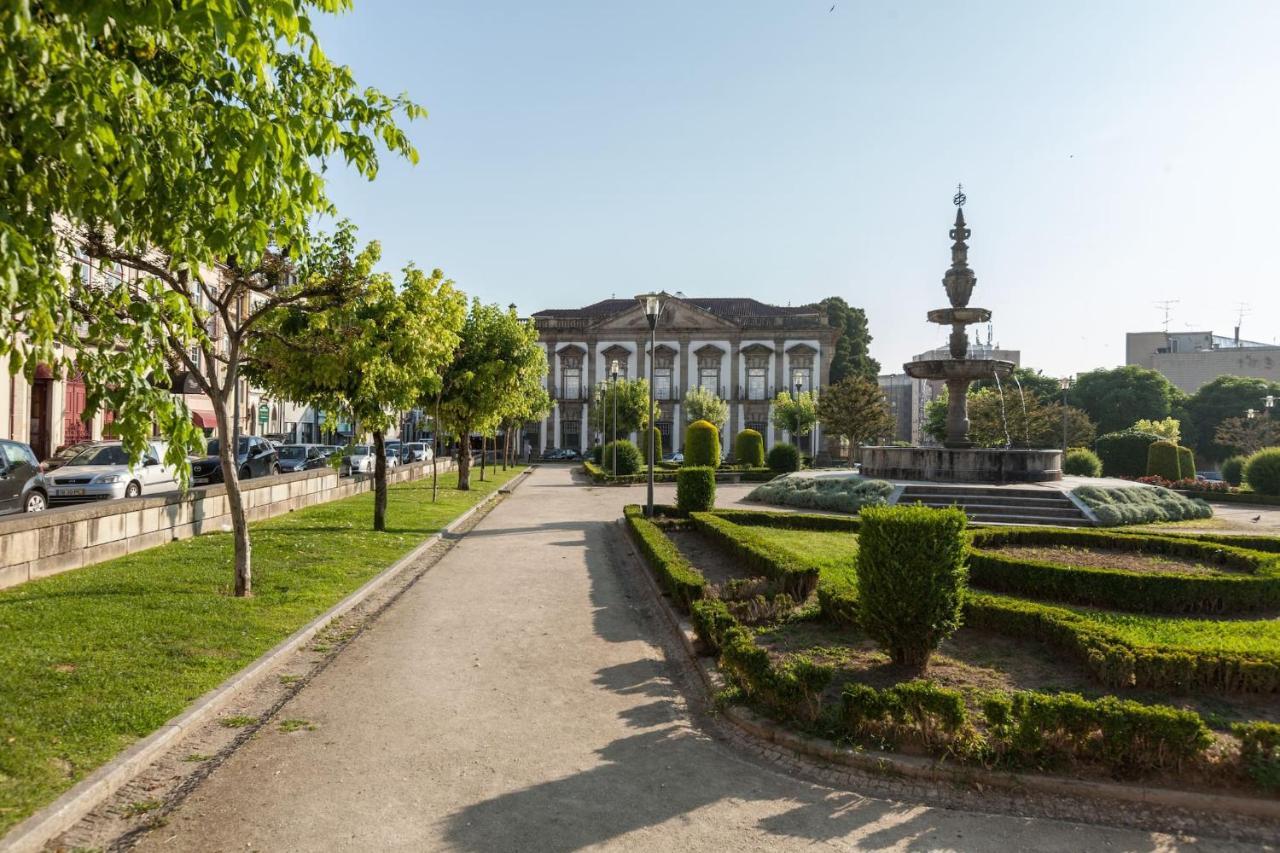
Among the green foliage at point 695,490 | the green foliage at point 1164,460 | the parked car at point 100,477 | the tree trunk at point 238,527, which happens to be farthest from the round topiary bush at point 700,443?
the tree trunk at point 238,527

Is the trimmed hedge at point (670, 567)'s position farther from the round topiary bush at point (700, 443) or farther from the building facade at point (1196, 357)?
the building facade at point (1196, 357)

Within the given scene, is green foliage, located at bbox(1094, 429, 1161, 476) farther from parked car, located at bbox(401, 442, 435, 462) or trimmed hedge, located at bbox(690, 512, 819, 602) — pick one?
parked car, located at bbox(401, 442, 435, 462)

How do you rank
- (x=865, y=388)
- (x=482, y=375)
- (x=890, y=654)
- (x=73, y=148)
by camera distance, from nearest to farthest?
(x=73, y=148)
(x=890, y=654)
(x=482, y=375)
(x=865, y=388)

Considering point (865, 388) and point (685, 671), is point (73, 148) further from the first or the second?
point (865, 388)

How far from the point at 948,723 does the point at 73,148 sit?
→ 18.3 feet

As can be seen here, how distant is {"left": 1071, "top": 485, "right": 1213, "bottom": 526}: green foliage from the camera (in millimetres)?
18469

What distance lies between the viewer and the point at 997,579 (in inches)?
399

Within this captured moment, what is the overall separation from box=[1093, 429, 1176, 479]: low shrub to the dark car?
36.7m

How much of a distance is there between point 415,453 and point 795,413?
1056 inches

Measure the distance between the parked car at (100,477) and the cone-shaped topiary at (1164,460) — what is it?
34422 millimetres

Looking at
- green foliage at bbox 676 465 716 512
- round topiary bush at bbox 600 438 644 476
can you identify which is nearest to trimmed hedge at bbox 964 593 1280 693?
green foliage at bbox 676 465 716 512

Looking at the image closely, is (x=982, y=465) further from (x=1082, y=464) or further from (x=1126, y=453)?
(x=1126, y=453)

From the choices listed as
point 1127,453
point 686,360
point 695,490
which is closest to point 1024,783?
point 695,490

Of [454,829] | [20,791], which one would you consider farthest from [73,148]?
[454,829]
